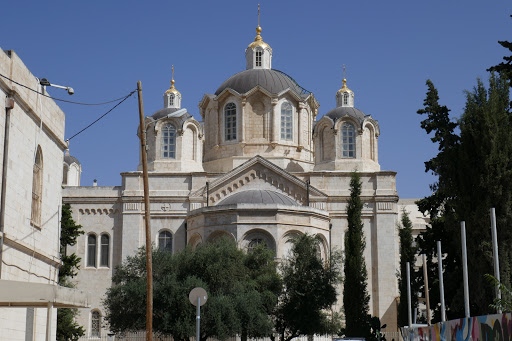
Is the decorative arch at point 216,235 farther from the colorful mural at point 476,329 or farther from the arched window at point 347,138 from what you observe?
the colorful mural at point 476,329

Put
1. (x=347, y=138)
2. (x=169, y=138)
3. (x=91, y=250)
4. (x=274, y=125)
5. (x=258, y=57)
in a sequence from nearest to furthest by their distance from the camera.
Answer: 1. (x=91, y=250)
2. (x=274, y=125)
3. (x=347, y=138)
4. (x=169, y=138)
5. (x=258, y=57)

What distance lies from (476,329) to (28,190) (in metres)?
10.7

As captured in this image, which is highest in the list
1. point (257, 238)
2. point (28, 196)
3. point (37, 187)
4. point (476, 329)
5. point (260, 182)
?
point (260, 182)

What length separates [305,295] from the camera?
3139 cm

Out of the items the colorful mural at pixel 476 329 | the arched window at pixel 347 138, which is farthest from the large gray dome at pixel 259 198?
the colorful mural at pixel 476 329

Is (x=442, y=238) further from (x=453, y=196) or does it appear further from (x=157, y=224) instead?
(x=157, y=224)

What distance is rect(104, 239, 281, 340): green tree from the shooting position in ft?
89.5

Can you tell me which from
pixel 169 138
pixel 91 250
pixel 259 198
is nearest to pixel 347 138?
pixel 259 198

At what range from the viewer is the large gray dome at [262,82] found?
1797 inches

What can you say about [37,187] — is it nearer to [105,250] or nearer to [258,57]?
[105,250]

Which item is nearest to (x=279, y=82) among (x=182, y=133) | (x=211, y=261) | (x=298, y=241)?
(x=182, y=133)

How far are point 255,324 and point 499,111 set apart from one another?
1108 cm

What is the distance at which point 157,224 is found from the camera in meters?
42.5

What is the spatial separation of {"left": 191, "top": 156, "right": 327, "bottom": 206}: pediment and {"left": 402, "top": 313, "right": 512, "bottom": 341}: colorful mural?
26138 millimetres
